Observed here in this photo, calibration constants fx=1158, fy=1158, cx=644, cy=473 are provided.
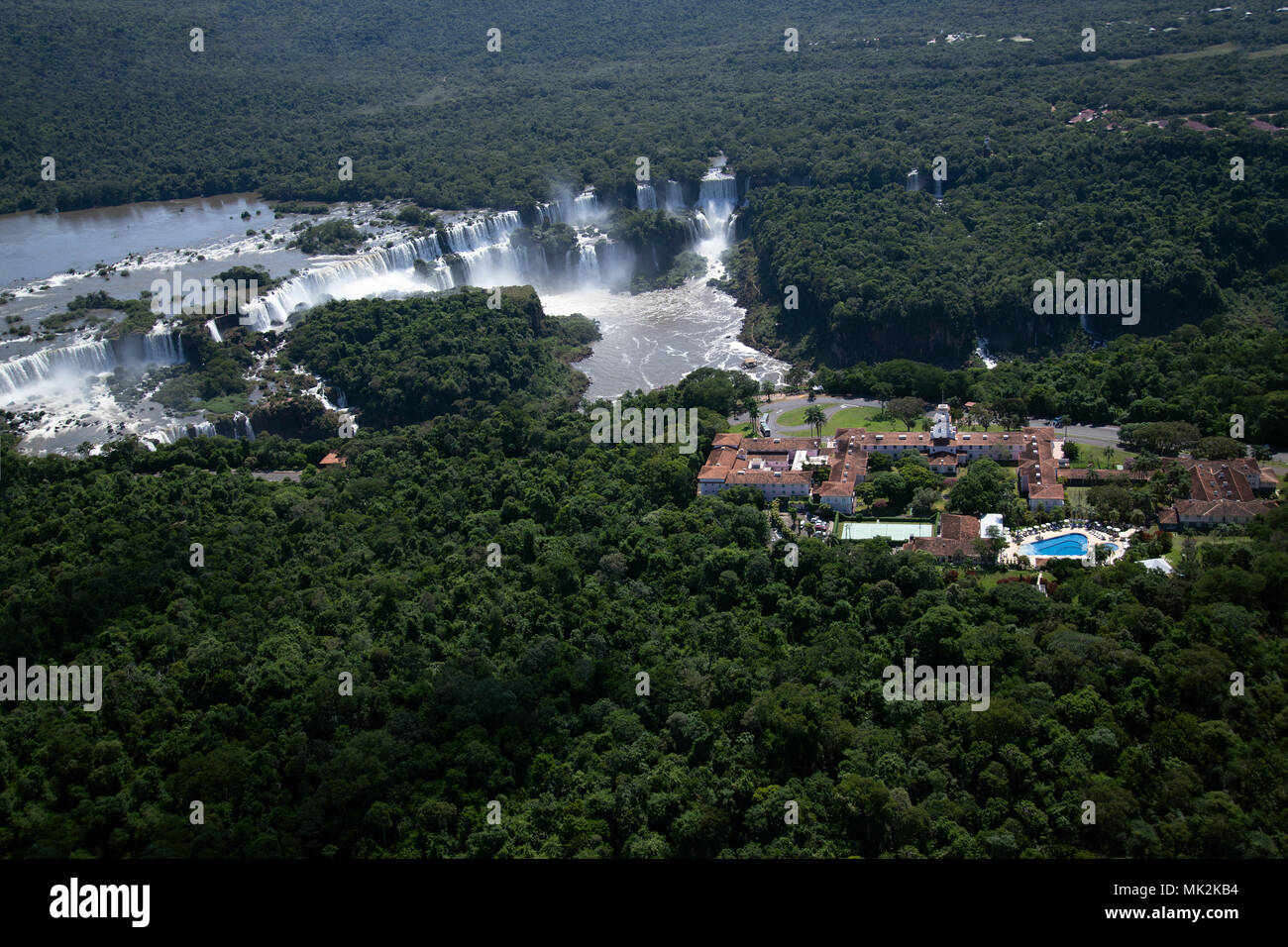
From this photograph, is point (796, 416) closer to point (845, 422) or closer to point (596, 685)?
point (845, 422)

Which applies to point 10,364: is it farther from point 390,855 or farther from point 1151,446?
point 1151,446

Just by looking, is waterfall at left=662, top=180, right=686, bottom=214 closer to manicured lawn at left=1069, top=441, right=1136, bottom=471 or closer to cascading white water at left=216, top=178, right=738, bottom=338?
cascading white water at left=216, top=178, right=738, bottom=338

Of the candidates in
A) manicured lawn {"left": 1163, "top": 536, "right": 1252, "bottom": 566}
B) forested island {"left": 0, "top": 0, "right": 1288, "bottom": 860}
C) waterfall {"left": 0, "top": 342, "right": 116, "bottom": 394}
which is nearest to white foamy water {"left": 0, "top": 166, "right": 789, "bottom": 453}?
waterfall {"left": 0, "top": 342, "right": 116, "bottom": 394}

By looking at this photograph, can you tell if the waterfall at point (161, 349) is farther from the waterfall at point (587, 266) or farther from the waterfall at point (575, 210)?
the waterfall at point (575, 210)

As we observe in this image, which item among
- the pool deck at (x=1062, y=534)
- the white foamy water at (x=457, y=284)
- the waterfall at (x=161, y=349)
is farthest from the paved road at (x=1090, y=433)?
the waterfall at (x=161, y=349)

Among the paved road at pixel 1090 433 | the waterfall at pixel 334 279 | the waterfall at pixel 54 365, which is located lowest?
the paved road at pixel 1090 433
